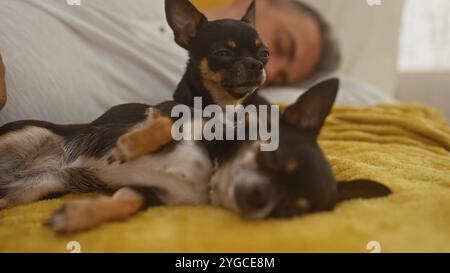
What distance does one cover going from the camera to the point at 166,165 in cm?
109

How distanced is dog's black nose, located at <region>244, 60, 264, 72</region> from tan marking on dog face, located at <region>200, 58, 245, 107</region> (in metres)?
0.10

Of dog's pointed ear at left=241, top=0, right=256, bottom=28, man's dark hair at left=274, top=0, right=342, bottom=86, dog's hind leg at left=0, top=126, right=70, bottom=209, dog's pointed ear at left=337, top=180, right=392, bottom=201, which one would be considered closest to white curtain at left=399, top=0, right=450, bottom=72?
man's dark hair at left=274, top=0, right=342, bottom=86

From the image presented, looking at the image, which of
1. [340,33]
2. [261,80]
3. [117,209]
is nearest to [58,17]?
[261,80]

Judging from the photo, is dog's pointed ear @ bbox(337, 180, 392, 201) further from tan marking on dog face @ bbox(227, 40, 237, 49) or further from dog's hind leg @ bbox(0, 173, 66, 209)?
dog's hind leg @ bbox(0, 173, 66, 209)

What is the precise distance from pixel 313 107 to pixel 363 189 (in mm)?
236

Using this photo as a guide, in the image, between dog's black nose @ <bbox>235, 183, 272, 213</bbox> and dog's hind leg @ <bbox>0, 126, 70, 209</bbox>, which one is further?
dog's hind leg @ <bbox>0, 126, 70, 209</bbox>

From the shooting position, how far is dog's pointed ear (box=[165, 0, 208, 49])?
4.73 feet

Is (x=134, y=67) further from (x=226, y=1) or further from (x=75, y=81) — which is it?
(x=226, y=1)

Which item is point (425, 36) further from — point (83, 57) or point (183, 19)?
point (83, 57)

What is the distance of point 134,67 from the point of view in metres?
1.73

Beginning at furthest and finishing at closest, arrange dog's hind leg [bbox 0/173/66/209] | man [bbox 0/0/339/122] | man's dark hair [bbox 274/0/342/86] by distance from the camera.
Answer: man's dark hair [bbox 274/0/342/86] < man [bbox 0/0/339/122] < dog's hind leg [bbox 0/173/66/209]

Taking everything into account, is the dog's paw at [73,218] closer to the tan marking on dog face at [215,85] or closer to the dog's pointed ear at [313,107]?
the dog's pointed ear at [313,107]

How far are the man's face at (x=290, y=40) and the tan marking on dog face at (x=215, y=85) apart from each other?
87 centimetres
